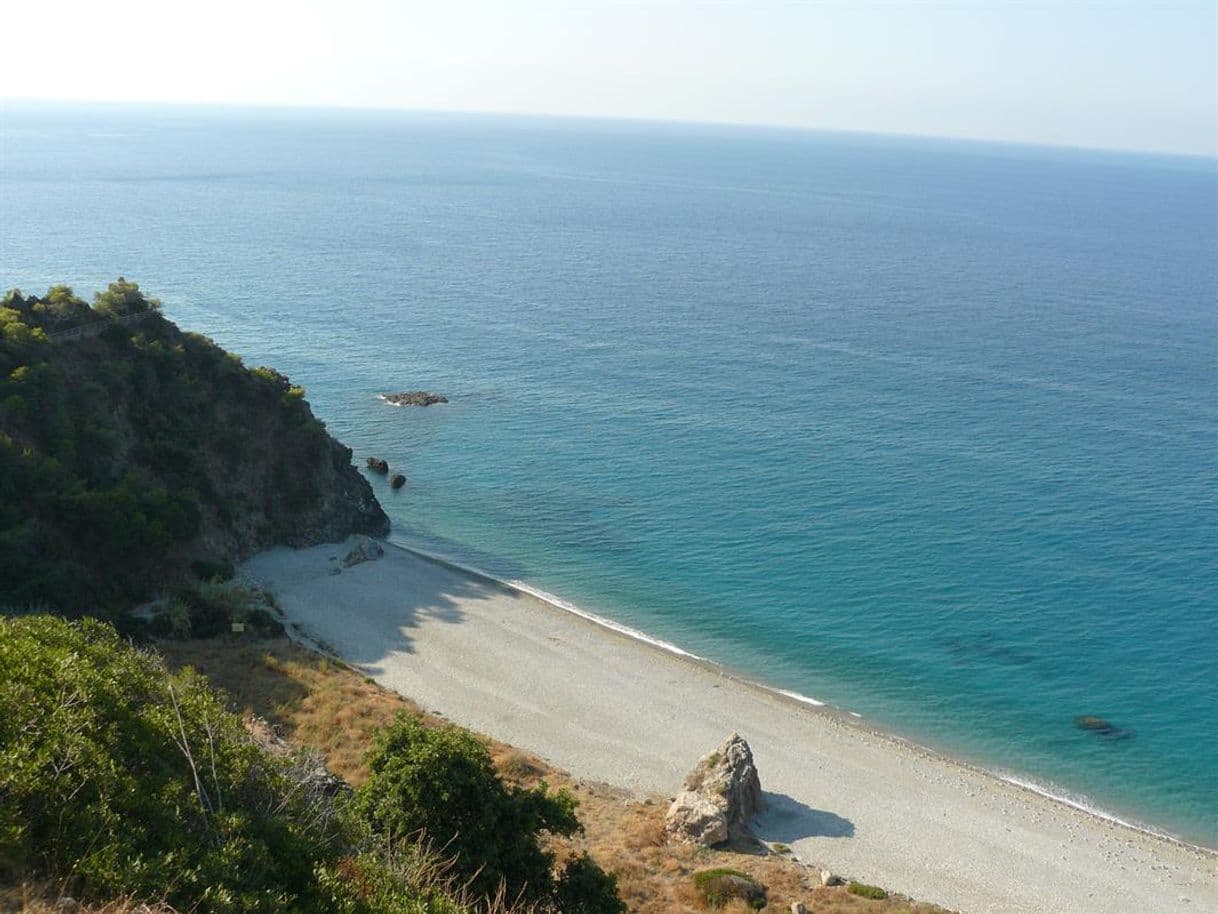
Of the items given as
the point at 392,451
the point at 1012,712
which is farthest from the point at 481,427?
the point at 1012,712

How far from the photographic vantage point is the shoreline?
143 ft

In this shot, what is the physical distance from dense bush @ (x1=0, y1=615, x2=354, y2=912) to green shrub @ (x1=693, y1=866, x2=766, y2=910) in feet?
45.3

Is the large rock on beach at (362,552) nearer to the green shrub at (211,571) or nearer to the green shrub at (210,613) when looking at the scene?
the green shrub at (211,571)

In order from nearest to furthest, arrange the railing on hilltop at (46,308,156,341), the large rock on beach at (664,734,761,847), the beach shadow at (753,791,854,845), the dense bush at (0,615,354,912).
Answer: the dense bush at (0,615,354,912), the large rock on beach at (664,734,761,847), the beach shadow at (753,791,854,845), the railing on hilltop at (46,308,156,341)

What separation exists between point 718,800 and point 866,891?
20.0 feet

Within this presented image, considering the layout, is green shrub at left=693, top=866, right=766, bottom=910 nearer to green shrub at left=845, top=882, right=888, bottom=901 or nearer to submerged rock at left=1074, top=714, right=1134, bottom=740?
green shrub at left=845, top=882, right=888, bottom=901

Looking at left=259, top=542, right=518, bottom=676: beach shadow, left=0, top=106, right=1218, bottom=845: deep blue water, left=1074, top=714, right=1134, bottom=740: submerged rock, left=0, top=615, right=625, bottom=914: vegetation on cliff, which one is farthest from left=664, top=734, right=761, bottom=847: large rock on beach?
left=1074, top=714, right=1134, bottom=740: submerged rock

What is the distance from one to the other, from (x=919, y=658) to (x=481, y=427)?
1794 inches

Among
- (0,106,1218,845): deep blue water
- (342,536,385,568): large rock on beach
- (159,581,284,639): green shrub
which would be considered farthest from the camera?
(342,536,385,568): large rock on beach

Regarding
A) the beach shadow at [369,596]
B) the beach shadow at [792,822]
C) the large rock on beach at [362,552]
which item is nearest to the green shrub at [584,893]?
the beach shadow at [792,822]

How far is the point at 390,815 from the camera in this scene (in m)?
26.7

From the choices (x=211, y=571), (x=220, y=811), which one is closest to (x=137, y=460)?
(x=211, y=571)

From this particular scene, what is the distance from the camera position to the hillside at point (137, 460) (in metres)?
48.8

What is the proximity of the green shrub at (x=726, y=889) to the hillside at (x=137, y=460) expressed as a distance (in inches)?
1261
